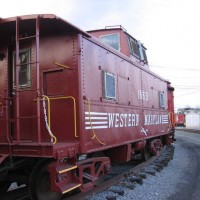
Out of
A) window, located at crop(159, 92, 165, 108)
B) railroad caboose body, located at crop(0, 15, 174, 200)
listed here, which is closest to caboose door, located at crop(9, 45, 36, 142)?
railroad caboose body, located at crop(0, 15, 174, 200)

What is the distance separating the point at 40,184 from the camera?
5.82 m

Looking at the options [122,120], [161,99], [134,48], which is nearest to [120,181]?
[122,120]

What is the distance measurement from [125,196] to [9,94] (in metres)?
3.16

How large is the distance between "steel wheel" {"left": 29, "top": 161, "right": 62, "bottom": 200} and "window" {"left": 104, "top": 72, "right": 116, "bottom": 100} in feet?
6.88

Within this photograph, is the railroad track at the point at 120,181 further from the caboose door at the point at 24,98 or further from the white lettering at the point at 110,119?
the white lettering at the point at 110,119

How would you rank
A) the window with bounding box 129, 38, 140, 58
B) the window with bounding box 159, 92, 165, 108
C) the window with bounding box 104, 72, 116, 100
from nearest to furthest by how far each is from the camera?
the window with bounding box 104, 72, 116, 100, the window with bounding box 129, 38, 140, 58, the window with bounding box 159, 92, 165, 108

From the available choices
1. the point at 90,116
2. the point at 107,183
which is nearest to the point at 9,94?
the point at 90,116

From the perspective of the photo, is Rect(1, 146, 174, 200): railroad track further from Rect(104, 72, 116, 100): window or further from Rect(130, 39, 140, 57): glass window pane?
Rect(130, 39, 140, 57): glass window pane

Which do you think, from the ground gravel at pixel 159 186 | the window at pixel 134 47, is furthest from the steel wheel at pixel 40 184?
the window at pixel 134 47

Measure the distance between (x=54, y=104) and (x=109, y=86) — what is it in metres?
1.63

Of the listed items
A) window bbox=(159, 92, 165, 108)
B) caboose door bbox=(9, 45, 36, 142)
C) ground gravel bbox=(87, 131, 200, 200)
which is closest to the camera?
caboose door bbox=(9, 45, 36, 142)

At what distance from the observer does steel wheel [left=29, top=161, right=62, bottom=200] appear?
5.70 m

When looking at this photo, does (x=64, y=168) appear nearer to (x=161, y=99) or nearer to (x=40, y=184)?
(x=40, y=184)

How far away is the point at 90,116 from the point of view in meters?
6.16
